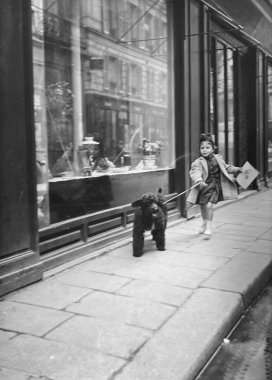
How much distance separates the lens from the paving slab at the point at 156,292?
12.4 feet

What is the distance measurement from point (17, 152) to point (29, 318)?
147 centimetres

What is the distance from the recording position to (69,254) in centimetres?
500

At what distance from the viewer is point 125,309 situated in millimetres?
3553

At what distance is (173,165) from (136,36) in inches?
86.1

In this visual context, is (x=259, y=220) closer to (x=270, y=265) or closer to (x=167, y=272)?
(x=270, y=265)

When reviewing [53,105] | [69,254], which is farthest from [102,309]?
[53,105]

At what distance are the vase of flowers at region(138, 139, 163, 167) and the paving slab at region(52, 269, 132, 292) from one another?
298 cm

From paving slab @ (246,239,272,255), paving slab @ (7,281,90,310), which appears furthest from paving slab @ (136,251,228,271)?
paving slab @ (7,281,90,310)

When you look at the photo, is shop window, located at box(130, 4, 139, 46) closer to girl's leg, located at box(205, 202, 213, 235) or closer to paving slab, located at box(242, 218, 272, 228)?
girl's leg, located at box(205, 202, 213, 235)

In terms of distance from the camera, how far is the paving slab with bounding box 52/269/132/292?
4.15 metres

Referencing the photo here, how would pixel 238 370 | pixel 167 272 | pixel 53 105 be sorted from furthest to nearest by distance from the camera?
pixel 53 105, pixel 167 272, pixel 238 370

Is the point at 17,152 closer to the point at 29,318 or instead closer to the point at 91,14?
the point at 29,318

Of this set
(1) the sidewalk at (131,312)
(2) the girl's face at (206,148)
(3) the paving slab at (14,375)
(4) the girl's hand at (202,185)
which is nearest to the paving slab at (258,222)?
(4) the girl's hand at (202,185)

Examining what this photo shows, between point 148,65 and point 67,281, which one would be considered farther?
point 148,65
